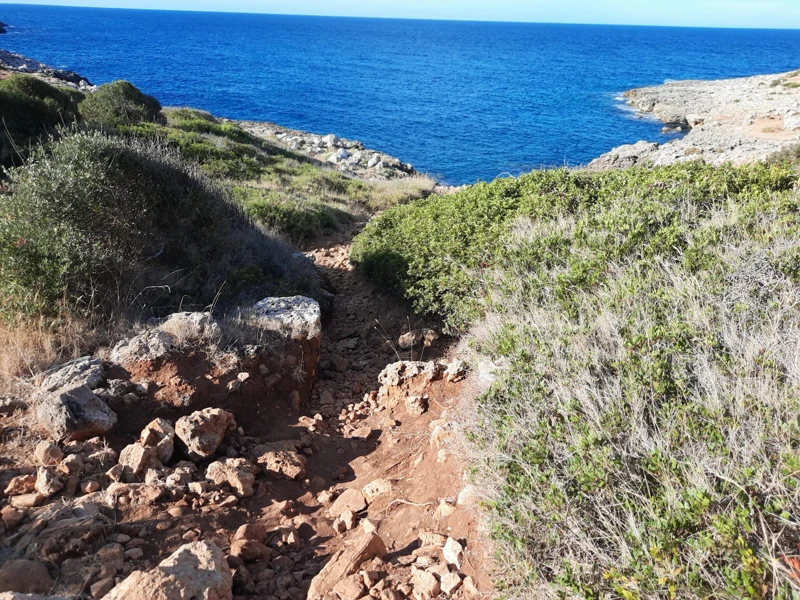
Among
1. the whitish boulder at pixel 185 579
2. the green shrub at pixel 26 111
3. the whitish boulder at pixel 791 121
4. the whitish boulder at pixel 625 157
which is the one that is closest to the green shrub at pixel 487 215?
the whitish boulder at pixel 185 579

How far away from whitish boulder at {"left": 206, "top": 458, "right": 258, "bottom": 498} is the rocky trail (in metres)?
0.01

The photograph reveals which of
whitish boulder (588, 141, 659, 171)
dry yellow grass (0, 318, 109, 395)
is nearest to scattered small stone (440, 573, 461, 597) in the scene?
dry yellow grass (0, 318, 109, 395)

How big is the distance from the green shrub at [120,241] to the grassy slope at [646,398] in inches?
121

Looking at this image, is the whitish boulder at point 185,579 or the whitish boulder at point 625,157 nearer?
the whitish boulder at point 185,579

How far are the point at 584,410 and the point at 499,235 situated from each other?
3.94 m

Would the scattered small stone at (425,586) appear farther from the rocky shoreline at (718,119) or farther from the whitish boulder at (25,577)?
the rocky shoreline at (718,119)

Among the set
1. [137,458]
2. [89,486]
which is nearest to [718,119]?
[137,458]

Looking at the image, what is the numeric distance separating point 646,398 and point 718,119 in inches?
1765

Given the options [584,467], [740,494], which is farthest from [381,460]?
[740,494]

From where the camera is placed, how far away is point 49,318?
193 inches

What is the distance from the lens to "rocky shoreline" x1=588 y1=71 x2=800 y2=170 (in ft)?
77.3

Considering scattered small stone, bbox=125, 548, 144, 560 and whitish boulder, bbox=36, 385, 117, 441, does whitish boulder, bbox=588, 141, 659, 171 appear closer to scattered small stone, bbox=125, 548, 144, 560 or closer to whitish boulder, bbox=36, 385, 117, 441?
whitish boulder, bbox=36, 385, 117, 441

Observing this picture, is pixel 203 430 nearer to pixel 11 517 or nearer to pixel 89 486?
pixel 89 486

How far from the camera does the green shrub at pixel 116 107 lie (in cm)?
1736
